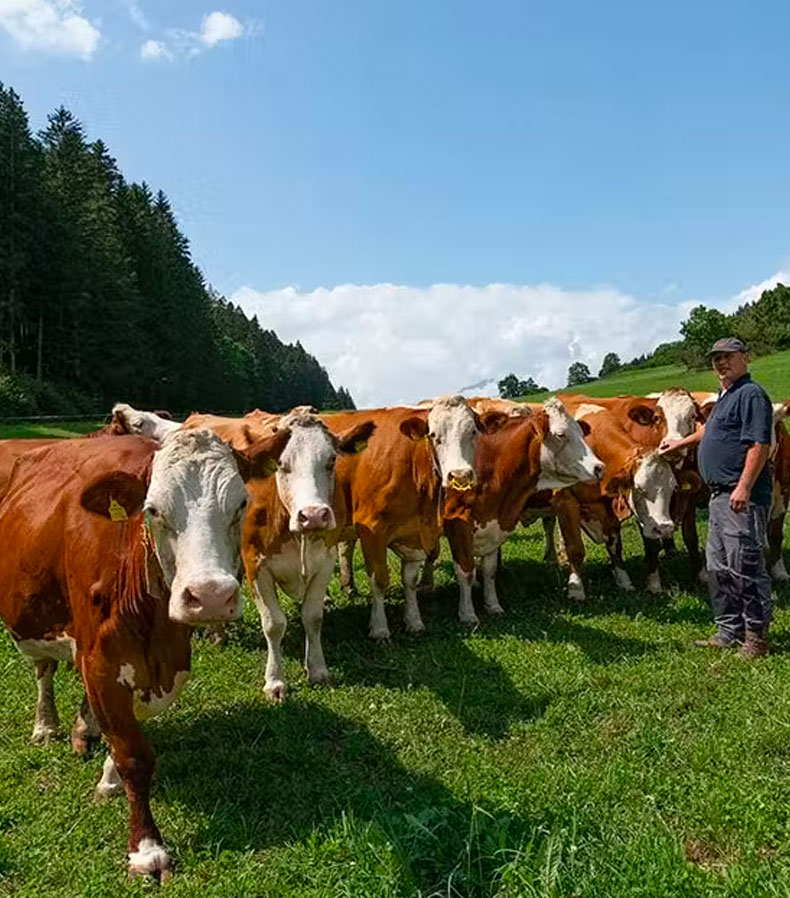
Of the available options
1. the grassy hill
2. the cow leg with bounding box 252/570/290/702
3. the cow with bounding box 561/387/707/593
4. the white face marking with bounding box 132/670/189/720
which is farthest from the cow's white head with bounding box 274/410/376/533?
the grassy hill

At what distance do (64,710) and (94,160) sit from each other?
62.5 metres

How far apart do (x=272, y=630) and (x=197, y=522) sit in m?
3.01

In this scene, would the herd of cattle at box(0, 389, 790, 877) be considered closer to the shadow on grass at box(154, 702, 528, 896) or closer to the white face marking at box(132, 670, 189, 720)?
the white face marking at box(132, 670, 189, 720)

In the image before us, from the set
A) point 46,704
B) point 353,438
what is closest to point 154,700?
point 46,704

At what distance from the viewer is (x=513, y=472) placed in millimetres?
9844

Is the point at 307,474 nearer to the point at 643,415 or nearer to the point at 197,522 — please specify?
the point at 197,522

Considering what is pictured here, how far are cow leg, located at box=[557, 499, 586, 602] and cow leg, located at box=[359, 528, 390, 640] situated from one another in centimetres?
242

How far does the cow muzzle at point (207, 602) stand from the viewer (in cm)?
390

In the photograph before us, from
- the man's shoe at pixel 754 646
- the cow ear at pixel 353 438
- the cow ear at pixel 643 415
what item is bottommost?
the man's shoe at pixel 754 646

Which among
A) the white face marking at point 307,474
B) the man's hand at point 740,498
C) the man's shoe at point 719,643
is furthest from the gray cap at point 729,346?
the white face marking at point 307,474

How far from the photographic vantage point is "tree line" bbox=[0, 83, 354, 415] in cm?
4959

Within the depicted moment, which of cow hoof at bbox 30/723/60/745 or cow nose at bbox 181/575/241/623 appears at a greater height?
cow nose at bbox 181/575/241/623

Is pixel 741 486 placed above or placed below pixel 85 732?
above

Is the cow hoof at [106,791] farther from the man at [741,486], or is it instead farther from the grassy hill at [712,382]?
the grassy hill at [712,382]
